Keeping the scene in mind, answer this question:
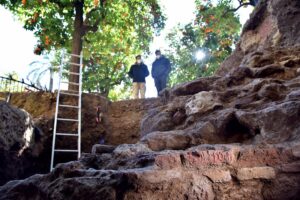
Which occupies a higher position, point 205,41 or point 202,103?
point 205,41

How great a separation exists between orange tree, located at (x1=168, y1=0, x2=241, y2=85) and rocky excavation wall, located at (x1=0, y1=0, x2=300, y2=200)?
9491mm

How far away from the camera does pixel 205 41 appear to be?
16.1m

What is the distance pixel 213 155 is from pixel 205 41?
1465 centimetres

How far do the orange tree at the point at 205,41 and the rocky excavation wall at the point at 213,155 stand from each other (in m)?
9.49

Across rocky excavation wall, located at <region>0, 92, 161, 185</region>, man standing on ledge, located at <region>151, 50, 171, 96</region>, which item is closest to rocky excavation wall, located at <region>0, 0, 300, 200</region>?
rocky excavation wall, located at <region>0, 92, 161, 185</region>

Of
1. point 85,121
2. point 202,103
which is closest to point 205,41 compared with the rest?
point 85,121

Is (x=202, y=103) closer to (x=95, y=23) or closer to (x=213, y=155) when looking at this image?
(x=213, y=155)

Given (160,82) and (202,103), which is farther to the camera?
(160,82)

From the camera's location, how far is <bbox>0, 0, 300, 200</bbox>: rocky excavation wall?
1825 mm

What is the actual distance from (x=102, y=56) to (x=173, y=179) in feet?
50.5

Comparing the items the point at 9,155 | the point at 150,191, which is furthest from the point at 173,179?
the point at 9,155

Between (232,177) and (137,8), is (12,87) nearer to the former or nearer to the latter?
(137,8)

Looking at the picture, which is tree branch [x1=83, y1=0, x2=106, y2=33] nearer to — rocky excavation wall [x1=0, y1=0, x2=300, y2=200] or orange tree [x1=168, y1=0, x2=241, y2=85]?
orange tree [x1=168, y1=0, x2=241, y2=85]

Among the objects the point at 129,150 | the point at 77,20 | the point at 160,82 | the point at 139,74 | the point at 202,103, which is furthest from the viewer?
the point at 77,20
